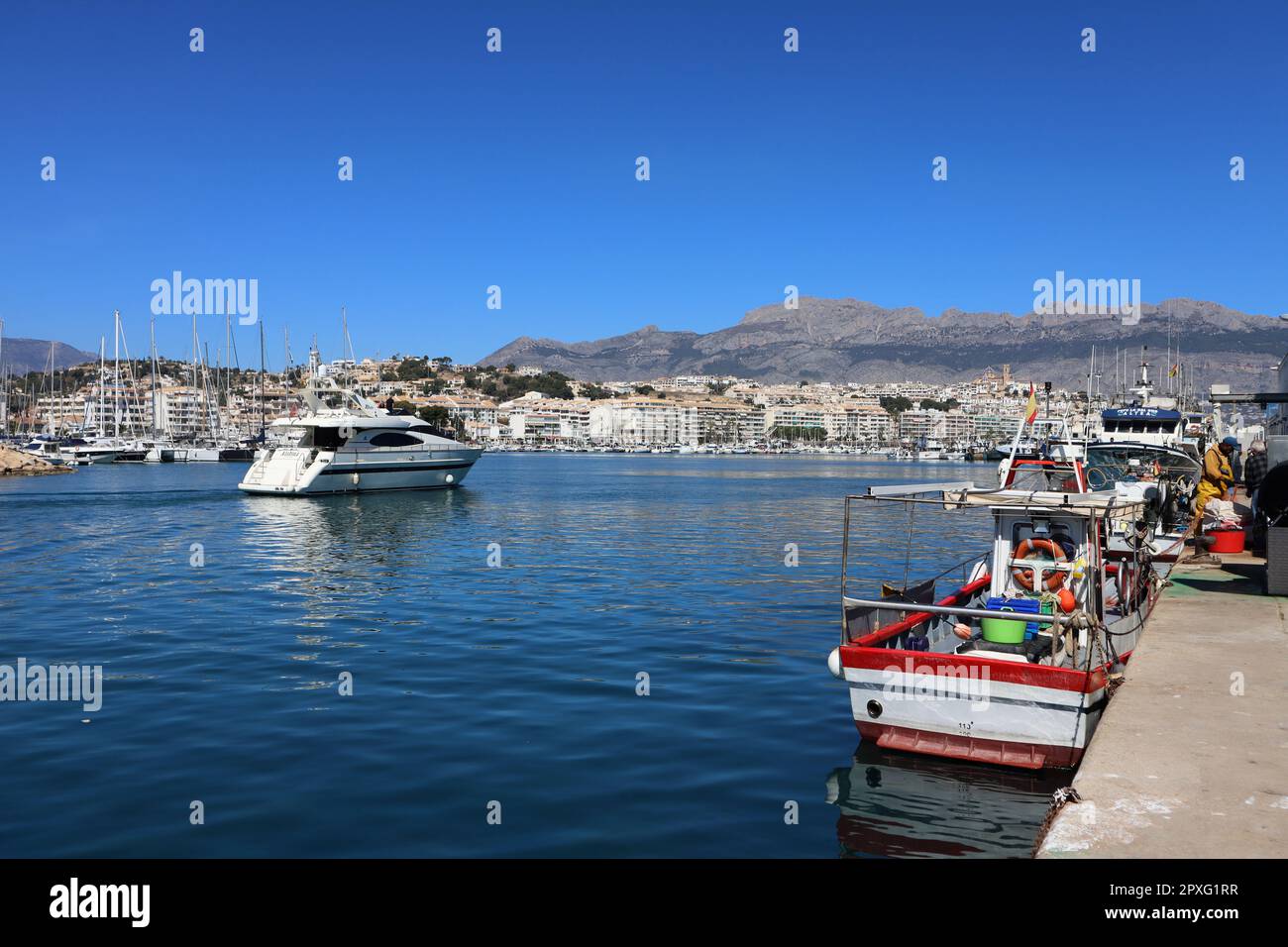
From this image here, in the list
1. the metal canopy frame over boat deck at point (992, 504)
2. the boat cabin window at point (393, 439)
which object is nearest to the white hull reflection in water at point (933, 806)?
the metal canopy frame over boat deck at point (992, 504)

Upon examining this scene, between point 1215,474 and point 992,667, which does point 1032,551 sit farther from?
point 1215,474

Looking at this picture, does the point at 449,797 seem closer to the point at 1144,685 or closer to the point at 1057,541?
the point at 1144,685

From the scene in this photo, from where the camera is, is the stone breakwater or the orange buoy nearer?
the orange buoy

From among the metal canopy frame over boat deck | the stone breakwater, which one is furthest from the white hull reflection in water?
the stone breakwater

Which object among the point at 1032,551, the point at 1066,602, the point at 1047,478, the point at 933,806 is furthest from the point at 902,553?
the point at 933,806

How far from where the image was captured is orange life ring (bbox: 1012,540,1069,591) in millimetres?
13000

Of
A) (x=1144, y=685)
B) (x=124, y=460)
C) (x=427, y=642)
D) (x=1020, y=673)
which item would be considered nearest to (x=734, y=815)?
(x=1020, y=673)

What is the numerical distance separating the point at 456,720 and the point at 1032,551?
7783 mm

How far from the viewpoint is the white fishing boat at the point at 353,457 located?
186 feet

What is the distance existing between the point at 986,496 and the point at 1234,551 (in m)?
13.1

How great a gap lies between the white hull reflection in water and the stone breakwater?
89108mm

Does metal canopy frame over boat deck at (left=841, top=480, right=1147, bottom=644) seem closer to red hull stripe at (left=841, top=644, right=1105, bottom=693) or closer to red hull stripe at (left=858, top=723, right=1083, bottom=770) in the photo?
red hull stripe at (left=841, top=644, right=1105, bottom=693)
